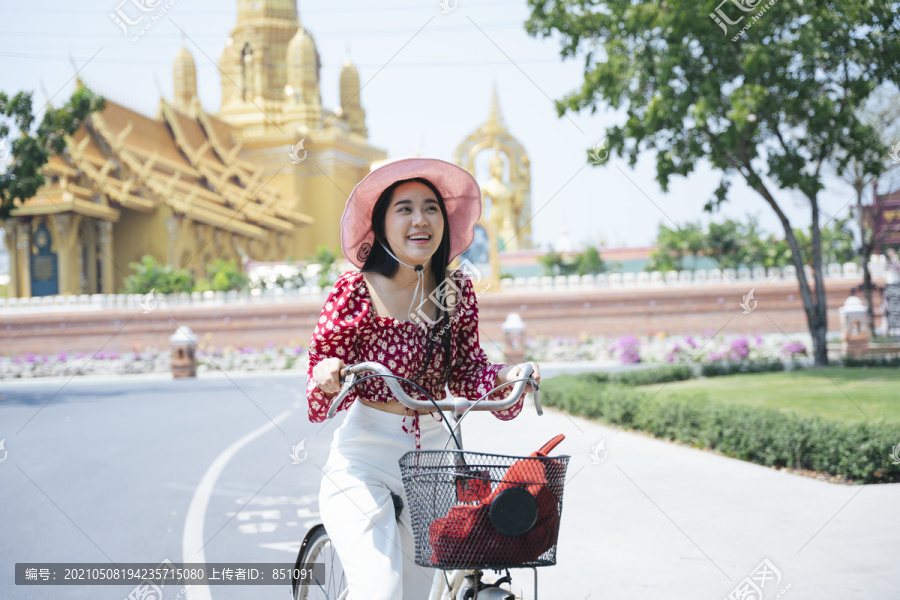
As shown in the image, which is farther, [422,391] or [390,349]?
[390,349]

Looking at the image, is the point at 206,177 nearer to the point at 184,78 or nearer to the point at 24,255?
the point at 24,255

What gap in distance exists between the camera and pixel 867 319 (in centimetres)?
1761

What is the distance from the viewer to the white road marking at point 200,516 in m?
3.81

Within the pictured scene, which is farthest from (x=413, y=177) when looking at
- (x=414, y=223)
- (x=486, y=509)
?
(x=486, y=509)

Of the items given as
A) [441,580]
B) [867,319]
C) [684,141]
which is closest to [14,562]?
[441,580]

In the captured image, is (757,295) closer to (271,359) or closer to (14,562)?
(271,359)

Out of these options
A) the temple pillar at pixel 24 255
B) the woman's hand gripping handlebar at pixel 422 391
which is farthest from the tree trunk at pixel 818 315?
the temple pillar at pixel 24 255

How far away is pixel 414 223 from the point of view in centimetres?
235

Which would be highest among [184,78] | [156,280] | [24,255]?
[184,78]

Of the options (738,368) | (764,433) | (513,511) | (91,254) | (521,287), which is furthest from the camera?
(91,254)

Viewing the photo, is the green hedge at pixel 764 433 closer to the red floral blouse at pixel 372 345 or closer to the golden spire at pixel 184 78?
the red floral blouse at pixel 372 345

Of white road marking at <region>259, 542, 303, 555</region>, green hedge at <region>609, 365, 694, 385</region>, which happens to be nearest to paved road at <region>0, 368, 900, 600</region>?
white road marking at <region>259, 542, 303, 555</region>

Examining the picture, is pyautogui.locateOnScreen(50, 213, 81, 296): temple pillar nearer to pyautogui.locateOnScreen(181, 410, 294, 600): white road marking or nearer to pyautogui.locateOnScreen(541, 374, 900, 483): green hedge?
pyautogui.locateOnScreen(181, 410, 294, 600): white road marking

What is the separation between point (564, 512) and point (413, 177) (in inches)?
124
